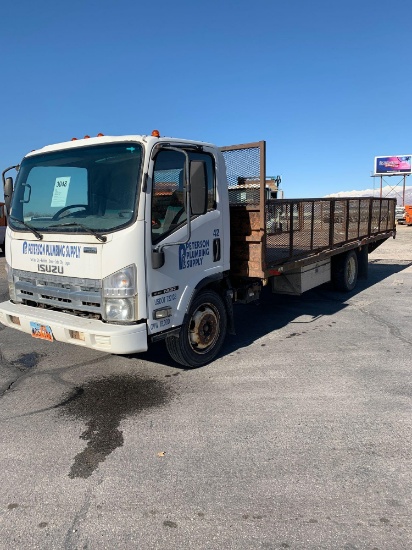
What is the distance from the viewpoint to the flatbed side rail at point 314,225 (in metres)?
5.99

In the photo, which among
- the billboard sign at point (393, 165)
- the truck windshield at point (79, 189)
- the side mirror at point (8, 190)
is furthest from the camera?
the billboard sign at point (393, 165)

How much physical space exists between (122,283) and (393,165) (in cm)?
6179

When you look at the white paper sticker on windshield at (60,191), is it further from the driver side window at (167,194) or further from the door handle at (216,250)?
the door handle at (216,250)

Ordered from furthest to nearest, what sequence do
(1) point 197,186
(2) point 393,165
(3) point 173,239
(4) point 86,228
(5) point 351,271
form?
(2) point 393,165 < (5) point 351,271 < (3) point 173,239 < (1) point 197,186 < (4) point 86,228

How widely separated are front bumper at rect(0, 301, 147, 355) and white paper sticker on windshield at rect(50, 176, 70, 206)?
115cm

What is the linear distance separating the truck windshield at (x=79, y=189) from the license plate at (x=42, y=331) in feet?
3.16

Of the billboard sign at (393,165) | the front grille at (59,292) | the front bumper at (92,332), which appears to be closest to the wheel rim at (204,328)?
the front bumper at (92,332)

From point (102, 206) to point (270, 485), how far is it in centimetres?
284

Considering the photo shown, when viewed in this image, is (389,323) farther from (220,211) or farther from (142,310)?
(142,310)

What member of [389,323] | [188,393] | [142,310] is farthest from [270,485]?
[389,323]

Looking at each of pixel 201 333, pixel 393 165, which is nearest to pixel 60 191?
pixel 201 333

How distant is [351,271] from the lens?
30.3ft

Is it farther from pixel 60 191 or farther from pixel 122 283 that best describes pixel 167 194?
pixel 60 191

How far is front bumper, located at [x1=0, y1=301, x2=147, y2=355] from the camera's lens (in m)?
3.85
